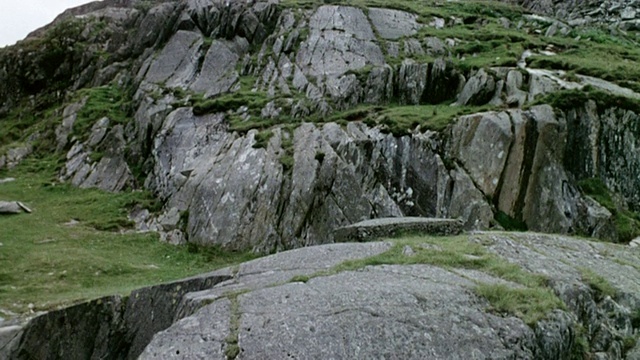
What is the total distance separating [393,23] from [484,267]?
34.4 meters

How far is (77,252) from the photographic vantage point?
2173 centimetres

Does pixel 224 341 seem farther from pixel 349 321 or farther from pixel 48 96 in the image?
pixel 48 96

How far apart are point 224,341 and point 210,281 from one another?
4.96 metres

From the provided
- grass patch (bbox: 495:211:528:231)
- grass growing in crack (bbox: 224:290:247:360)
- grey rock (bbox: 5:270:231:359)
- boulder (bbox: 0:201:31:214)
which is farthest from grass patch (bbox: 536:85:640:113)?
boulder (bbox: 0:201:31:214)

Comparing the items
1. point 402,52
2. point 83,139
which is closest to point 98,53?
point 83,139

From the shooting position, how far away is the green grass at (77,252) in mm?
17422

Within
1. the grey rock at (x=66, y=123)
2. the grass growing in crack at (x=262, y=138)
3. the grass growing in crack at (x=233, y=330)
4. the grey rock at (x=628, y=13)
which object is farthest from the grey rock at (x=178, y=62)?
the grey rock at (x=628, y=13)

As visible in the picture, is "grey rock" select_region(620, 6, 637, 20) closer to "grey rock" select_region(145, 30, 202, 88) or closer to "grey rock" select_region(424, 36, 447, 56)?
"grey rock" select_region(424, 36, 447, 56)

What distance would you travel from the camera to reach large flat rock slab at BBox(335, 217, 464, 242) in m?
15.2

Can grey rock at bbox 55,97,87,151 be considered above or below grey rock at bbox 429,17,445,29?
below

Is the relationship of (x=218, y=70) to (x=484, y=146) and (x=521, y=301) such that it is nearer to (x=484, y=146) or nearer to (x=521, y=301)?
(x=484, y=146)

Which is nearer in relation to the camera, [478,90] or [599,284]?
[599,284]

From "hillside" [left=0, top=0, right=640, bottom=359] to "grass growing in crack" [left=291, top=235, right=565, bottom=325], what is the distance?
0.35 meters

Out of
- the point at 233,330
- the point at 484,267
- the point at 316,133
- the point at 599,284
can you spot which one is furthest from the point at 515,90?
the point at 233,330
